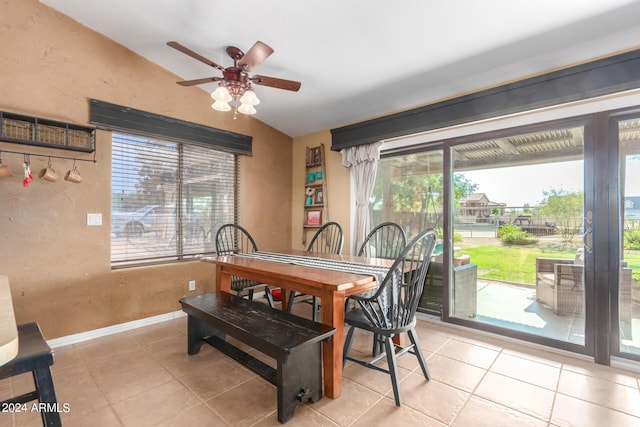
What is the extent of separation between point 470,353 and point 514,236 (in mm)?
1141

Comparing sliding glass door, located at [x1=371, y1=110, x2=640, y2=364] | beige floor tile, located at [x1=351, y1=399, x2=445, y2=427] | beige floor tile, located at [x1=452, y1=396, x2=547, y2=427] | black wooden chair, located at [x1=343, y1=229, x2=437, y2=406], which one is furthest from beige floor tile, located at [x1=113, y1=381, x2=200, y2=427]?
sliding glass door, located at [x1=371, y1=110, x2=640, y2=364]

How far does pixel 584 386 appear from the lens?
2.00m

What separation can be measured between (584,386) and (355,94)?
3.12 meters

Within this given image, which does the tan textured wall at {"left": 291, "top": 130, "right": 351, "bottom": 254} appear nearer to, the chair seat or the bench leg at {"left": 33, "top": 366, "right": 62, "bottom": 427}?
the chair seat

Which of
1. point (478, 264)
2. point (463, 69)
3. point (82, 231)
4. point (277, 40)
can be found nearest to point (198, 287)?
point (82, 231)

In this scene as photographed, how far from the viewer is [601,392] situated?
1934 mm

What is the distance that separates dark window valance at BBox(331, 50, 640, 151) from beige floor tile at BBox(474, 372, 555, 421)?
2.12 m

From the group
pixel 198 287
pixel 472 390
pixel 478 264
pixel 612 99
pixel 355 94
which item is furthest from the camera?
pixel 198 287

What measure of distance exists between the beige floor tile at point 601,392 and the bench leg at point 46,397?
2.72 m

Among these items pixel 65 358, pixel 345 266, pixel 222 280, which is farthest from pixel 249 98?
pixel 65 358

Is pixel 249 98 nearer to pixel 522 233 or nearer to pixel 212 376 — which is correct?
pixel 212 376

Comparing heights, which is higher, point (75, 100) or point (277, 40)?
point (277, 40)

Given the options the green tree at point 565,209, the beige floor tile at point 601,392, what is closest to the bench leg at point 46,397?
the beige floor tile at point 601,392

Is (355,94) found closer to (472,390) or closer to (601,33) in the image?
(601,33)
